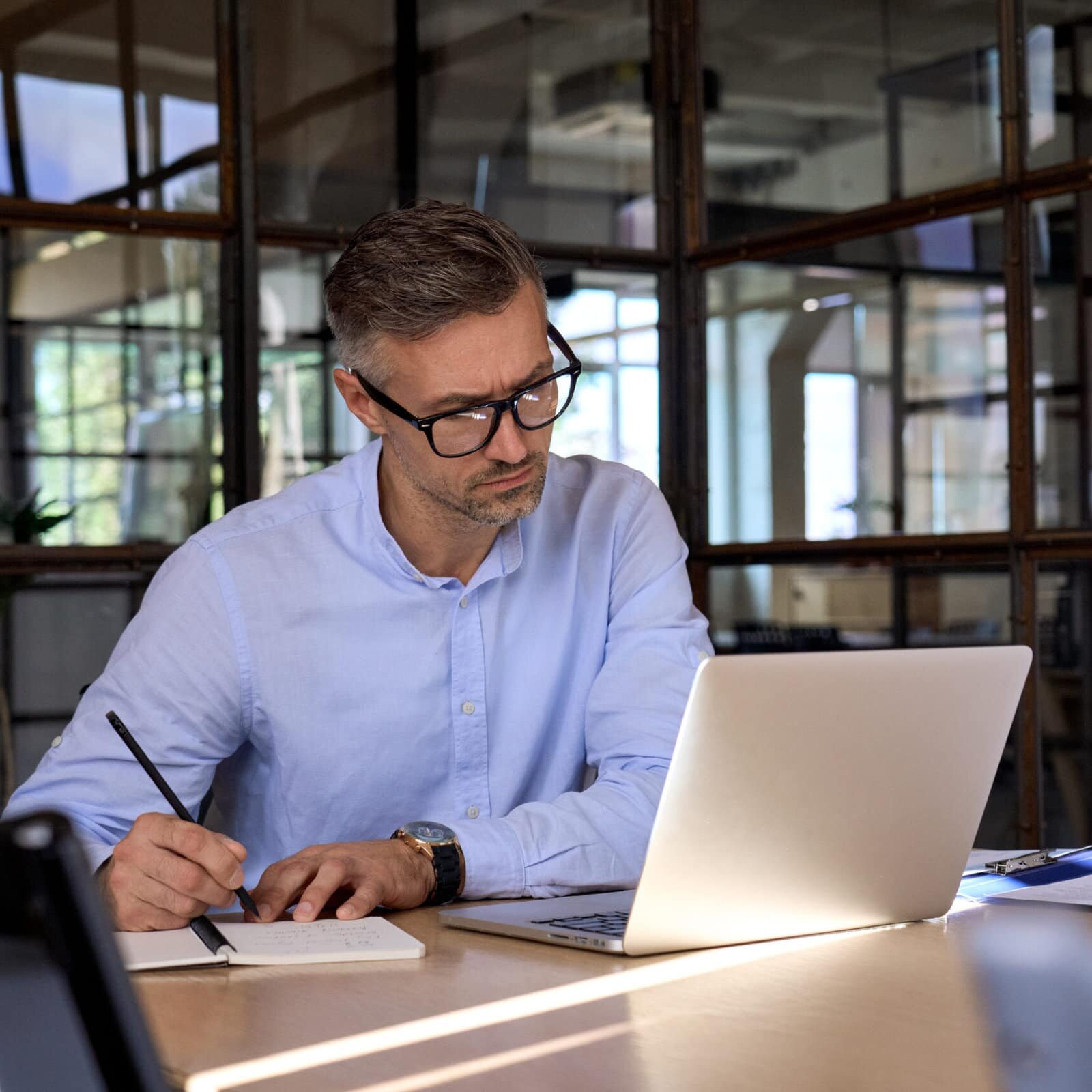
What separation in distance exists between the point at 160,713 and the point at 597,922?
0.66m

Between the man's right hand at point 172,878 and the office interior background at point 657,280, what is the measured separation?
188 centimetres

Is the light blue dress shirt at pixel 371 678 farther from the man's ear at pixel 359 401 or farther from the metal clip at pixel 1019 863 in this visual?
the metal clip at pixel 1019 863

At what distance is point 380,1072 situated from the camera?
898mm

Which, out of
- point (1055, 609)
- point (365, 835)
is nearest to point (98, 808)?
point (365, 835)

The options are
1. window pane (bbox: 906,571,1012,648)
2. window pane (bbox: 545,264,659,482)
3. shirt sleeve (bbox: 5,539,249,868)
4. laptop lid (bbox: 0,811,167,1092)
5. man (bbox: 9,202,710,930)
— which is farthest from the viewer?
window pane (bbox: 545,264,659,482)

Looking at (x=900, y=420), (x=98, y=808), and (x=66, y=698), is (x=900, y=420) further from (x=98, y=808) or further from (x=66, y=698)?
(x=98, y=808)

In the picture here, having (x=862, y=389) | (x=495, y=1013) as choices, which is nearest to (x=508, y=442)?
(x=495, y=1013)

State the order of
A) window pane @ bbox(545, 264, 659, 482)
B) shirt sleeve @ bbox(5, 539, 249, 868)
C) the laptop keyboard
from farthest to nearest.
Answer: window pane @ bbox(545, 264, 659, 482)
shirt sleeve @ bbox(5, 539, 249, 868)
the laptop keyboard

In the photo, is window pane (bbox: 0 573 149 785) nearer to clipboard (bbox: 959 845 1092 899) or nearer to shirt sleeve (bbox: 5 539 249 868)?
shirt sleeve (bbox: 5 539 249 868)

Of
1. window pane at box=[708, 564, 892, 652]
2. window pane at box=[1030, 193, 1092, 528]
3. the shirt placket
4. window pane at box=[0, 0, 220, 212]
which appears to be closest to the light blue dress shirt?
the shirt placket

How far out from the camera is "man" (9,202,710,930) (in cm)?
175

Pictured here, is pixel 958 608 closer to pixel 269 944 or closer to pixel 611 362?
pixel 611 362

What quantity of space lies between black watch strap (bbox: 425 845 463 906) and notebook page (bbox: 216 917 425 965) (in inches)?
4.8

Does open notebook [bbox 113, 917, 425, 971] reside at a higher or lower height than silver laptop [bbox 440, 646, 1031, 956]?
lower
